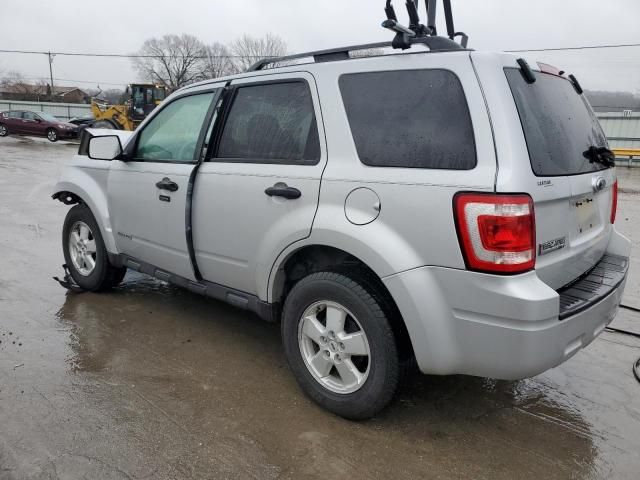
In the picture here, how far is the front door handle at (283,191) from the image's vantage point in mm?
2871

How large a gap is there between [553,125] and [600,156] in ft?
1.85

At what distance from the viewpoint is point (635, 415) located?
9.88 feet

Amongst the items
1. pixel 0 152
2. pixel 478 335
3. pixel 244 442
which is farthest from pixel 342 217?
pixel 0 152

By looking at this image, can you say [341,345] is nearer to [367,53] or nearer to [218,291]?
[218,291]

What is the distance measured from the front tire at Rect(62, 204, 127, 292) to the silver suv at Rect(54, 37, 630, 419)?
1.23 m

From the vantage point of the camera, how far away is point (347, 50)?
9.60 ft

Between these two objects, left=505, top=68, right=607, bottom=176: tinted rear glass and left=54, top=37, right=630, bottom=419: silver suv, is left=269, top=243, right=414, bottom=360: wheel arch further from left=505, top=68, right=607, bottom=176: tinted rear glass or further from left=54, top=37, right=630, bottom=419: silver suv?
left=505, top=68, right=607, bottom=176: tinted rear glass

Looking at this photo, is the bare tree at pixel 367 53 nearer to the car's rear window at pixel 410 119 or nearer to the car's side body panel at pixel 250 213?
the car's rear window at pixel 410 119

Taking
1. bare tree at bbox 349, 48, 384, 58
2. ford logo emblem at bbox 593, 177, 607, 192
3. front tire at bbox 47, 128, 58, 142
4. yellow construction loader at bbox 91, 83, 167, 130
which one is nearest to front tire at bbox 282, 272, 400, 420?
bare tree at bbox 349, 48, 384, 58

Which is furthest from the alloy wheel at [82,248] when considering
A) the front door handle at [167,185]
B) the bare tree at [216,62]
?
the bare tree at [216,62]

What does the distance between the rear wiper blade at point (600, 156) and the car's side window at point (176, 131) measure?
243cm

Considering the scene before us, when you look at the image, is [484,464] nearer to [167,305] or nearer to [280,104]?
[280,104]

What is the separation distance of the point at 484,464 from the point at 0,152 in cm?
2050

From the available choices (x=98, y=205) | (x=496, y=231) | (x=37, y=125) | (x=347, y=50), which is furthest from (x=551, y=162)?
(x=37, y=125)
